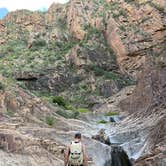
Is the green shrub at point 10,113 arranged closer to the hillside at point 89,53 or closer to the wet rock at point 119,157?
the wet rock at point 119,157

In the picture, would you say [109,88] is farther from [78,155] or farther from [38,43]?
[78,155]

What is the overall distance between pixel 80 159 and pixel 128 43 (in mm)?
99827

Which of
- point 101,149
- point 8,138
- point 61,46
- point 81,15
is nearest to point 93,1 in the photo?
point 81,15

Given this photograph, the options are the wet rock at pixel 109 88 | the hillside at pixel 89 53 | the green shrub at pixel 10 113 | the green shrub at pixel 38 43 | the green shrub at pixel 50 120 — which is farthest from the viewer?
the green shrub at pixel 38 43

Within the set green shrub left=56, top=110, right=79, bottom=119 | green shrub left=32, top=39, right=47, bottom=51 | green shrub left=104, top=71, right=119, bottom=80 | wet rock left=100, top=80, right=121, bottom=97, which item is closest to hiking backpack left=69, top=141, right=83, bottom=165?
green shrub left=56, top=110, right=79, bottom=119

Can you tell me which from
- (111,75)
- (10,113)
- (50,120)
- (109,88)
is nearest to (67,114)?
(50,120)

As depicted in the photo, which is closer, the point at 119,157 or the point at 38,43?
the point at 119,157

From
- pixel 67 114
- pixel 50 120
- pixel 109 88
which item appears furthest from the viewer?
pixel 109 88

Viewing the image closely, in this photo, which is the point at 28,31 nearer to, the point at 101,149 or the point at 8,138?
the point at 101,149

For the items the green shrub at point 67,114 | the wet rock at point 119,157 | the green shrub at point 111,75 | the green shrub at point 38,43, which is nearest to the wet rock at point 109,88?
the green shrub at point 111,75

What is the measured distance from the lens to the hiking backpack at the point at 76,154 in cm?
Answer: 1730

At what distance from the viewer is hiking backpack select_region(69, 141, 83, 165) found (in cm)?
1730

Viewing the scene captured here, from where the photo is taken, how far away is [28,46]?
127 metres

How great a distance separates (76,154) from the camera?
1731 centimetres
